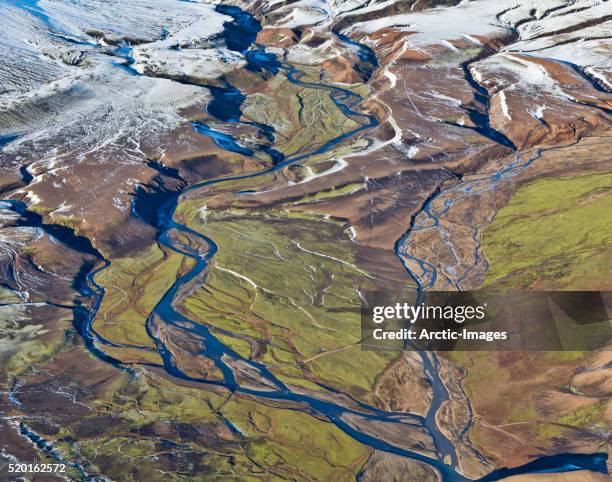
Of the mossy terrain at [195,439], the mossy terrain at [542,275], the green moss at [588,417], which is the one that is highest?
the mossy terrain at [195,439]

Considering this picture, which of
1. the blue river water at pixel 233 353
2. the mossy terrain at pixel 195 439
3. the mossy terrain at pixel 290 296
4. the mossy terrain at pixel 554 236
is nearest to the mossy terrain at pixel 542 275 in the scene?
the mossy terrain at pixel 554 236

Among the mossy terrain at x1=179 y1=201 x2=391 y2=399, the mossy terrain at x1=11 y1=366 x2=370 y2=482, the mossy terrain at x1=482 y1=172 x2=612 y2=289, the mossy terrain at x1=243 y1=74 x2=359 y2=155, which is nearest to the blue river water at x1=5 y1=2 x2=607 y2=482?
the mossy terrain at x1=179 y1=201 x2=391 y2=399

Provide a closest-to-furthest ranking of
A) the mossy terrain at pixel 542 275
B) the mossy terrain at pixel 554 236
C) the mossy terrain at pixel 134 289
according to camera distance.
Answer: the mossy terrain at pixel 542 275, the mossy terrain at pixel 134 289, the mossy terrain at pixel 554 236

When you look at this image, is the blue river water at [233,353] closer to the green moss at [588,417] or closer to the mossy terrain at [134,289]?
the mossy terrain at [134,289]

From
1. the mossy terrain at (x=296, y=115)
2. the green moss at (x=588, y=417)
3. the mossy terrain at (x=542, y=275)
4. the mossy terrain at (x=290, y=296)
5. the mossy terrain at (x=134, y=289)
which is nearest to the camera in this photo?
the green moss at (x=588, y=417)

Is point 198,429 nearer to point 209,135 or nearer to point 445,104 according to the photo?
point 209,135

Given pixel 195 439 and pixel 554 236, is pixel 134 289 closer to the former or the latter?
pixel 195 439

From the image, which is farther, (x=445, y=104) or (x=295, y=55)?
(x=295, y=55)

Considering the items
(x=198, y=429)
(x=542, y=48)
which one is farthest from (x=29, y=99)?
(x=542, y=48)

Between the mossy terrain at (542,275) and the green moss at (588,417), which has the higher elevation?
the green moss at (588,417)
